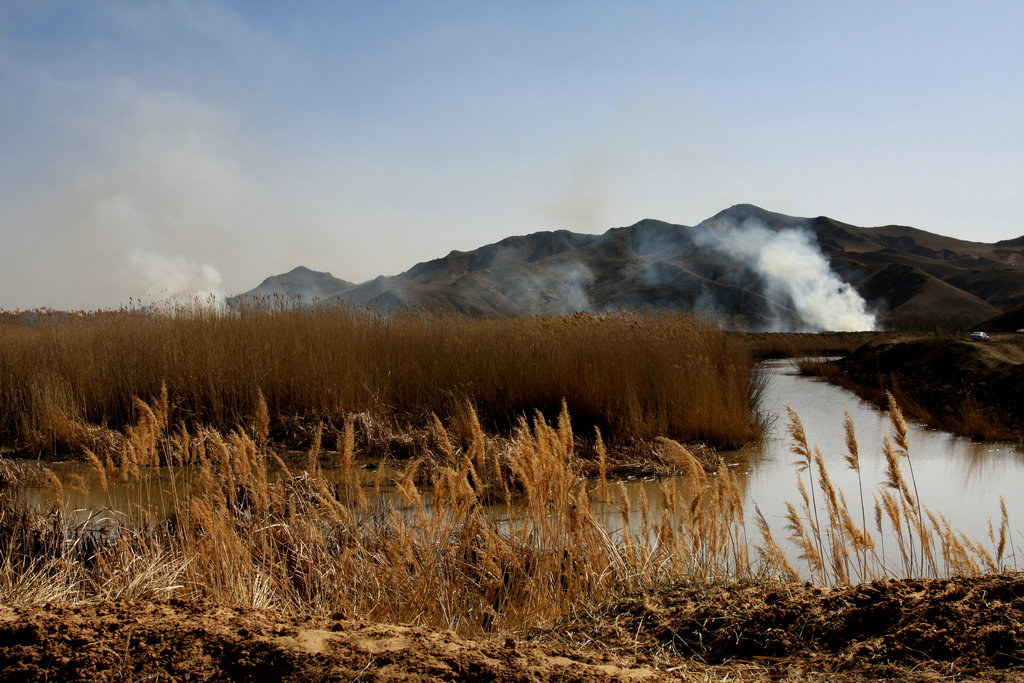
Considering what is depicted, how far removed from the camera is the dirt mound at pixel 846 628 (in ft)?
6.27

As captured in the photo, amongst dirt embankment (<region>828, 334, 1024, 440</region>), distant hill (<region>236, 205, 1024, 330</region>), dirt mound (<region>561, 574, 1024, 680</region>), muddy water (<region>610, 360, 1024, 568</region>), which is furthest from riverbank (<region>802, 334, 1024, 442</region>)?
distant hill (<region>236, 205, 1024, 330</region>)

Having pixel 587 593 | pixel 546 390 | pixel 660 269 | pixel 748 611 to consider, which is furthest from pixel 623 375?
pixel 660 269

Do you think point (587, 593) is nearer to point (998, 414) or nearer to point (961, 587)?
point (961, 587)

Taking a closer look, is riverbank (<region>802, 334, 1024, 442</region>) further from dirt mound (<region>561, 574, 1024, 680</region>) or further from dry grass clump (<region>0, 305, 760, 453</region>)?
dirt mound (<region>561, 574, 1024, 680</region>)

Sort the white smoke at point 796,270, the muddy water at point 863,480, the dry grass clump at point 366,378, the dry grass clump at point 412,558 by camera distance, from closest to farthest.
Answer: the dry grass clump at point 412,558 < the muddy water at point 863,480 < the dry grass clump at point 366,378 < the white smoke at point 796,270

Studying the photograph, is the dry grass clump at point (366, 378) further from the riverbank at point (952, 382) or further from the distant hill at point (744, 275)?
the distant hill at point (744, 275)

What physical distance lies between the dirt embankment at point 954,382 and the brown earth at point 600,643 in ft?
23.5

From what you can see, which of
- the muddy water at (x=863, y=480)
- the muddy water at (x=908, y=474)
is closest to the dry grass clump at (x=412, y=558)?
the muddy water at (x=863, y=480)

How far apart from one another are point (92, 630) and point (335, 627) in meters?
0.61

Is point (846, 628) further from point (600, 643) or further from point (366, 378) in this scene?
point (366, 378)

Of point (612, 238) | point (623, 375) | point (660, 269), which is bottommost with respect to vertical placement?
point (623, 375)

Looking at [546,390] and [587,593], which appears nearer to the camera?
[587,593]

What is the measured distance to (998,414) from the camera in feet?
29.5

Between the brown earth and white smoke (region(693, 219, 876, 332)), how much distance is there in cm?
5200
